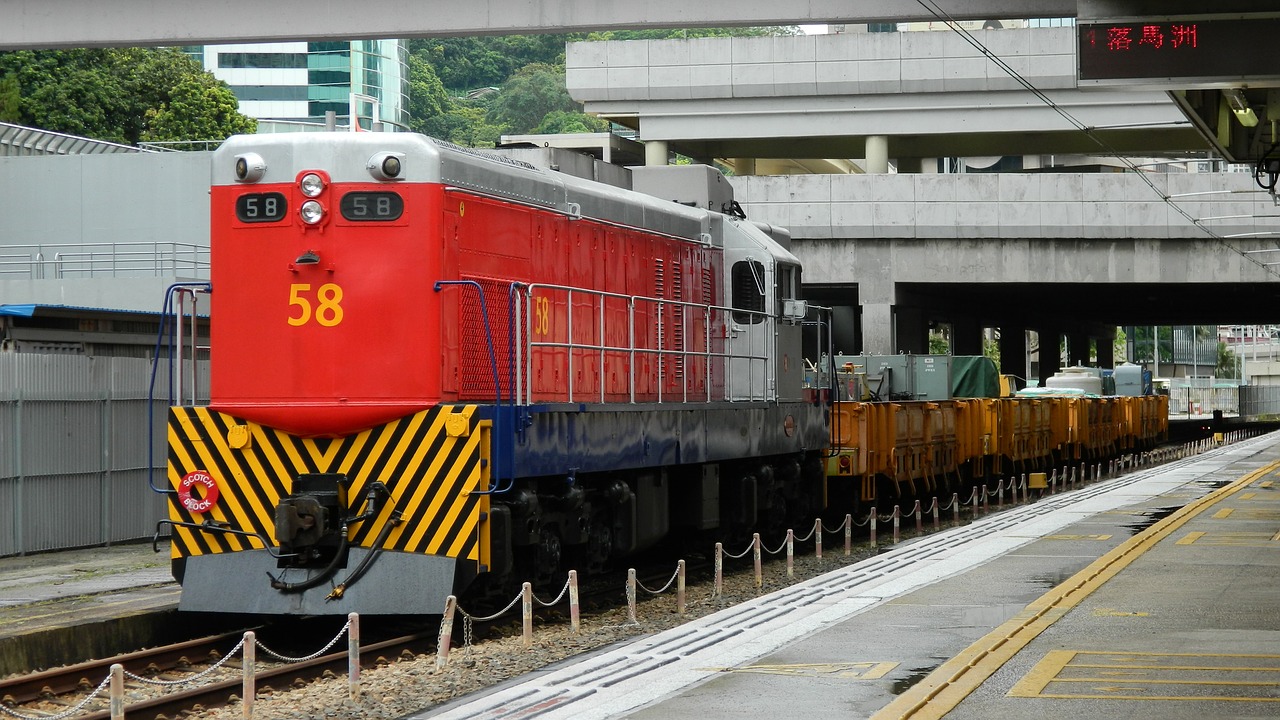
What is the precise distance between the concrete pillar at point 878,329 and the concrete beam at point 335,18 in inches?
898

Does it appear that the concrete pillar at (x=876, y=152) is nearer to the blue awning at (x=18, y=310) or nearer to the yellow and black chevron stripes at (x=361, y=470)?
the blue awning at (x=18, y=310)

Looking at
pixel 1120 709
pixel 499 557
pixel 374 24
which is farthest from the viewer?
pixel 374 24

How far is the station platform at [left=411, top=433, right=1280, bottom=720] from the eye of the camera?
866cm

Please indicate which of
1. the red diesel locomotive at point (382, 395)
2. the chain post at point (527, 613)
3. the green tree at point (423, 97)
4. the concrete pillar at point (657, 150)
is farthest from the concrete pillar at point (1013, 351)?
the green tree at point (423, 97)

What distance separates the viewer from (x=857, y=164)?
73.8 meters

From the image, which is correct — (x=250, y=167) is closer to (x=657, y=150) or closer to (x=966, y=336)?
(x=657, y=150)

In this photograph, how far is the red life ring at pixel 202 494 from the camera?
39.0 feet

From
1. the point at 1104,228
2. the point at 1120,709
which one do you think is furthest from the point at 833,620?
the point at 1104,228

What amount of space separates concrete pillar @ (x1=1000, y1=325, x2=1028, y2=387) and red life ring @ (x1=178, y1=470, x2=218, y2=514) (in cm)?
5326

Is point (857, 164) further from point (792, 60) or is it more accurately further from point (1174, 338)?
point (1174, 338)

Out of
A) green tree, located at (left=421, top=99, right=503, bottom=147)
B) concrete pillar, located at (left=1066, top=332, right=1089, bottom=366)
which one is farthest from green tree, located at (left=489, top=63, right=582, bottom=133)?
concrete pillar, located at (left=1066, top=332, right=1089, bottom=366)

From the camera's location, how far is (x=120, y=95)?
66375 mm

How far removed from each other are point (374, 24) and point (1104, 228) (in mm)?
25837

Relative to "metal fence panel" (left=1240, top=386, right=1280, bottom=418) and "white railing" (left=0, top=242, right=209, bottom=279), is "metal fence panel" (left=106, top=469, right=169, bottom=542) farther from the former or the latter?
"metal fence panel" (left=1240, top=386, right=1280, bottom=418)
